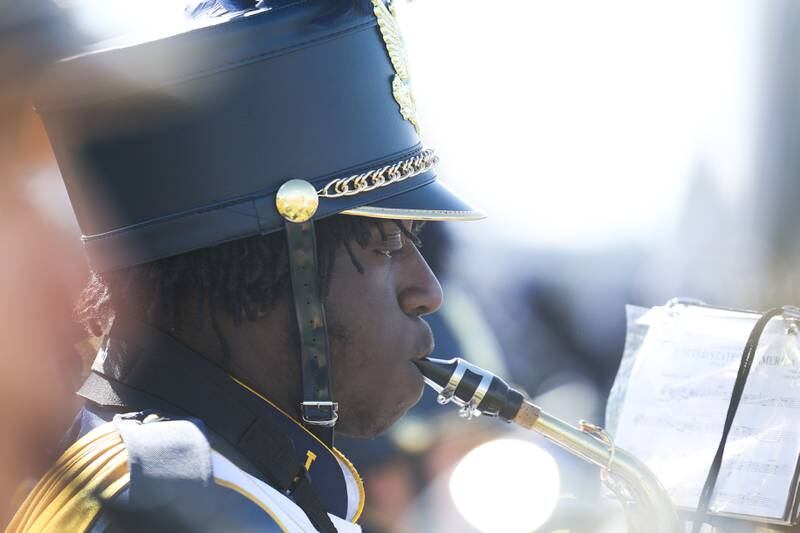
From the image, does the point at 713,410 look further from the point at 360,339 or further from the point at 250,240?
the point at 250,240

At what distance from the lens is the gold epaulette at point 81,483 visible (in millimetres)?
1900

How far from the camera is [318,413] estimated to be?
232 cm

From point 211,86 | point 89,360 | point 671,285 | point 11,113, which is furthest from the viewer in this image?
point 671,285

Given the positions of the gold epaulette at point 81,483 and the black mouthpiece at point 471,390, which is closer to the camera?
the gold epaulette at point 81,483

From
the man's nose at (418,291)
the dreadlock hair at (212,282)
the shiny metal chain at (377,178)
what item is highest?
the shiny metal chain at (377,178)

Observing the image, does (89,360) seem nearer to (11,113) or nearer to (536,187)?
(11,113)

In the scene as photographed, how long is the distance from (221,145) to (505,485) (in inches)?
128

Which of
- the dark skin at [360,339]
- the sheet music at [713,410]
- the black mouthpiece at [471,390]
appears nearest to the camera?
the dark skin at [360,339]

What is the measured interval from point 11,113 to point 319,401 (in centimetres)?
188

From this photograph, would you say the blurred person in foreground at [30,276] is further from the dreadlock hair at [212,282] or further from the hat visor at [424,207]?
the hat visor at [424,207]

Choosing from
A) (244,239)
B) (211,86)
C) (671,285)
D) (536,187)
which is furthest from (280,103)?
(536,187)

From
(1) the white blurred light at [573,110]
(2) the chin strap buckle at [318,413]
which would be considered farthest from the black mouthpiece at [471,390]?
(1) the white blurred light at [573,110]

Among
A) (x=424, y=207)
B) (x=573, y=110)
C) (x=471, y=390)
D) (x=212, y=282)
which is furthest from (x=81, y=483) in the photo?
(x=573, y=110)

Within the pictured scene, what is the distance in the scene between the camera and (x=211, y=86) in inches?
87.7
